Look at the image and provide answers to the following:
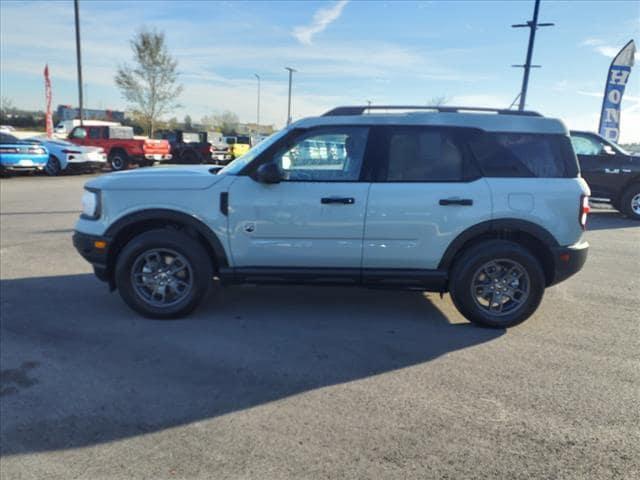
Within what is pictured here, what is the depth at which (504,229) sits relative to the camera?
430cm

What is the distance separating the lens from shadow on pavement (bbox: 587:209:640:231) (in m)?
10.2

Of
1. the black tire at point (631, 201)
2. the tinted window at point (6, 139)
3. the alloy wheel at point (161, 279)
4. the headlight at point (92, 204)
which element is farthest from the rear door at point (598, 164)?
the tinted window at point (6, 139)

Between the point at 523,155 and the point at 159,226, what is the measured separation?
3.39 m

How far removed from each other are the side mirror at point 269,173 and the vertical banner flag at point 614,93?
57.8ft

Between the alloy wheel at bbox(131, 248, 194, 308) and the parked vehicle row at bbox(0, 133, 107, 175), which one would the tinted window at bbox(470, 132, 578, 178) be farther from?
the parked vehicle row at bbox(0, 133, 107, 175)

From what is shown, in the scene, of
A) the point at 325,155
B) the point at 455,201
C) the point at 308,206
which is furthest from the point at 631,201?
the point at 308,206

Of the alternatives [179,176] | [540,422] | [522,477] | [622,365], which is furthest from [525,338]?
[179,176]

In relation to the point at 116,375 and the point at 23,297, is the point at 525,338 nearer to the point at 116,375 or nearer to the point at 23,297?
the point at 116,375

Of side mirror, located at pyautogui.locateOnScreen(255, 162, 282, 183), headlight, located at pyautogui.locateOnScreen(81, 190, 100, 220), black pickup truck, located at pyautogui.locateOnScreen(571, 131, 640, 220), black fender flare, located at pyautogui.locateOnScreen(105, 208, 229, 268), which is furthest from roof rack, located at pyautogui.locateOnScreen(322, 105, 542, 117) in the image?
black pickup truck, located at pyautogui.locateOnScreen(571, 131, 640, 220)

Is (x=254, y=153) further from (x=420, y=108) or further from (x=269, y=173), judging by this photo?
(x=420, y=108)

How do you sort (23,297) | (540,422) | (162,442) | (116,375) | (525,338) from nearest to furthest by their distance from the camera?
(162,442) → (540,422) → (116,375) → (525,338) → (23,297)

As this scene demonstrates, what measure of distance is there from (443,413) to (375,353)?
91cm

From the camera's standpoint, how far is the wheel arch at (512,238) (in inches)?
168

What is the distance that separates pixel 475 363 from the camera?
3.68m
